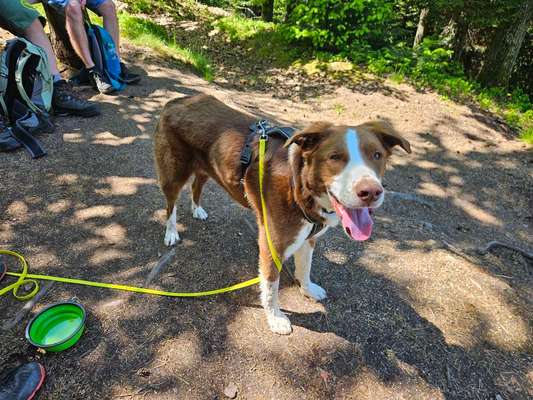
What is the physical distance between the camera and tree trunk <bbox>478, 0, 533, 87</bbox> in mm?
8758

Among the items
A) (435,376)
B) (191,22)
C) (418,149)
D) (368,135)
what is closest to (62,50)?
(368,135)

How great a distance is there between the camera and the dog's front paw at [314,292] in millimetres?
3213

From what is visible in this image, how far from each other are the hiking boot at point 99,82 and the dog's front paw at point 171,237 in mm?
3654

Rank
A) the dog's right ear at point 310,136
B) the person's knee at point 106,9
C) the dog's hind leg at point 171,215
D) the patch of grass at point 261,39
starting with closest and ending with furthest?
the dog's right ear at point 310,136 → the dog's hind leg at point 171,215 → the person's knee at point 106,9 → the patch of grass at point 261,39

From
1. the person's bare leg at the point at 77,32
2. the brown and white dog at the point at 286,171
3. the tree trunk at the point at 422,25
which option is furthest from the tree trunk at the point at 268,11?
the brown and white dog at the point at 286,171

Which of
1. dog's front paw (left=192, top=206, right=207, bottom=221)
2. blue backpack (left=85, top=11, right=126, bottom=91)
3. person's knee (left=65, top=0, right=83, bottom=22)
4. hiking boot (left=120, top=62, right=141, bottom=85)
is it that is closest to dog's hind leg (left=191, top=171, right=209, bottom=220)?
dog's front paw (left=192, top=206, right=207, bottom=221)

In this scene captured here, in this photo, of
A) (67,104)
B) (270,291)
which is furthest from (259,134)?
(67,104)

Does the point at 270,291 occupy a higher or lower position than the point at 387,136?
lower

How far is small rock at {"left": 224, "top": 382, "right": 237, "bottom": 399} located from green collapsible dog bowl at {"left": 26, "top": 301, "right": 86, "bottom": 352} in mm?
1145

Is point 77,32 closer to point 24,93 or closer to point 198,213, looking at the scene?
point 24,93

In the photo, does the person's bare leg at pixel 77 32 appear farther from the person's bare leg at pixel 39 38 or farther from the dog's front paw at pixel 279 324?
the dog's front paw at pixel 279 324

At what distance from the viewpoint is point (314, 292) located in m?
3.22

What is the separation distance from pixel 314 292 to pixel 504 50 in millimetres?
9565

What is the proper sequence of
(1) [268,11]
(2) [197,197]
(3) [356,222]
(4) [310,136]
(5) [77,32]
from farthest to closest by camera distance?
1. (1) [268,11]
2. (5) [77,32]
3. (2) [197,197]
4. (4) [310,136]
5. (3) [356,222]
